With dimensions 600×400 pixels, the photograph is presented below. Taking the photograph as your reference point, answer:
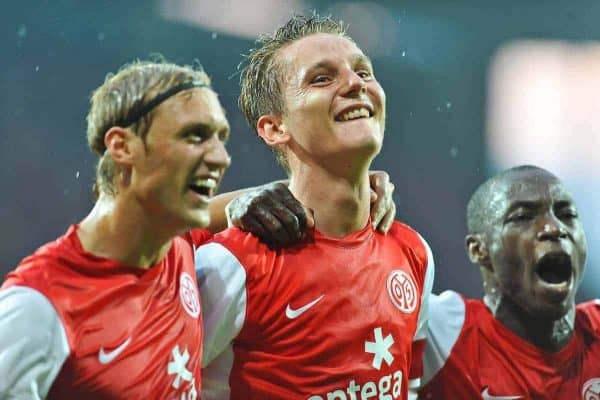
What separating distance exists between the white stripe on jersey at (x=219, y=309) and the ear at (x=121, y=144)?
40cm

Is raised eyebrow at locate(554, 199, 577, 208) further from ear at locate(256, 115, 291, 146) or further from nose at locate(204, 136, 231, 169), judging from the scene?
nose at locate(204, 136, 231, 169)

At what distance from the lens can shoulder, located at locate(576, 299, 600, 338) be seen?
8.86 ft

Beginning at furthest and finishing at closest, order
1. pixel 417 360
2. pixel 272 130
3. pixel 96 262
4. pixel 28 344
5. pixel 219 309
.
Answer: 1. pixel 417 360
2. pixel 272 130
3. pixel 219 309
4. pixel 96 262
5. pixel 28 344

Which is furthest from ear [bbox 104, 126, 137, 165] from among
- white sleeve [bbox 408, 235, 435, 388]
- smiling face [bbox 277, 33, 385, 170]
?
white sleeve [bbox 408, 235, 435, 388]

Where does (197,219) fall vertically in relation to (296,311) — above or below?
above

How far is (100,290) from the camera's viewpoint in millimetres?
1752

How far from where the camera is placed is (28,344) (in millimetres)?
1626

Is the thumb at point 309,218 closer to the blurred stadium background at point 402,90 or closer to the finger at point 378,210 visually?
the finger at point 378,210

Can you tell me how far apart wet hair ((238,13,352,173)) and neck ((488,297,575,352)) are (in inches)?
32.3

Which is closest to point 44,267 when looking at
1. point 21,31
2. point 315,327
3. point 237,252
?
point 237,252

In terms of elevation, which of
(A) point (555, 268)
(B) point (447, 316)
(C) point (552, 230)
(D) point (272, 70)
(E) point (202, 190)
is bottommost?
(B) point (447, 316)

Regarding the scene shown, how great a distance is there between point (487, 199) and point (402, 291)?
0.64 meters

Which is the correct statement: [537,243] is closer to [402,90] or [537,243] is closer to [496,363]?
[496,363]

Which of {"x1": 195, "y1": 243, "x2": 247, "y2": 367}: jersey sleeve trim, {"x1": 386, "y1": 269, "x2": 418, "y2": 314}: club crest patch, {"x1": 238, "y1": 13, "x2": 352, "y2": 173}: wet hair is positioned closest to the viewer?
{"x1": 195, "y1": 243, "x2": 247, "y2": 367}: jersey sleeve trim
